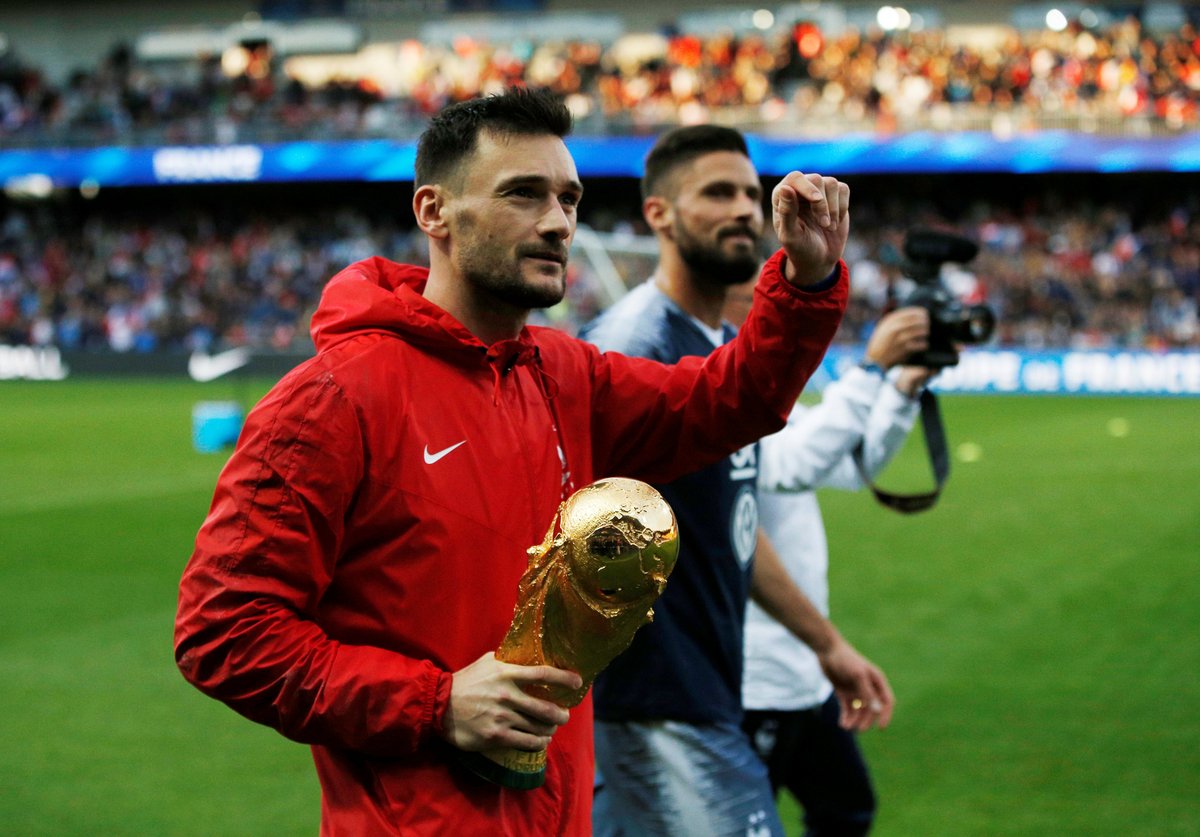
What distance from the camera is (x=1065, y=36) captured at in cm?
3103

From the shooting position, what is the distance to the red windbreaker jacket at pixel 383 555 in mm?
2021

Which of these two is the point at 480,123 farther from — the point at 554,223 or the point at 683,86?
the point at 683,86

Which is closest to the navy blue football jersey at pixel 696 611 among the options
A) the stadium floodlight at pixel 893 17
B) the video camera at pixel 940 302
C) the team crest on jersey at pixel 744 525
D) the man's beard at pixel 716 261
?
the team crest on jersey at pixel 744 525

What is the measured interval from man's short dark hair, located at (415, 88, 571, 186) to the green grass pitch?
3.59 metres

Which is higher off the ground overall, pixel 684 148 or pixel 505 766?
pixel 684 148

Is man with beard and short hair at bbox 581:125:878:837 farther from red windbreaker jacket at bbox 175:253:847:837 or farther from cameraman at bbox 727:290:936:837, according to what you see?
red windbreaker jacket at bbox 175:253:847:837

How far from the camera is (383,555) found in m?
2.15

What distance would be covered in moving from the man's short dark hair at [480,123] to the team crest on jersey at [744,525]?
1.25 m

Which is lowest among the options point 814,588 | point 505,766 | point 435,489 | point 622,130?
point 814,588

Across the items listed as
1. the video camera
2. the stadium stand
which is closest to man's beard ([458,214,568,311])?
the video camera

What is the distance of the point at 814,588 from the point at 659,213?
124 centimetres

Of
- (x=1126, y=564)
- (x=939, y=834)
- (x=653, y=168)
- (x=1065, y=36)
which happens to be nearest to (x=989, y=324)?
(x=653, y=168)

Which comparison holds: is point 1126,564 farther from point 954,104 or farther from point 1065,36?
point 1065,36

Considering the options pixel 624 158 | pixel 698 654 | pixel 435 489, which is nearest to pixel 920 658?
pixel 698 654
